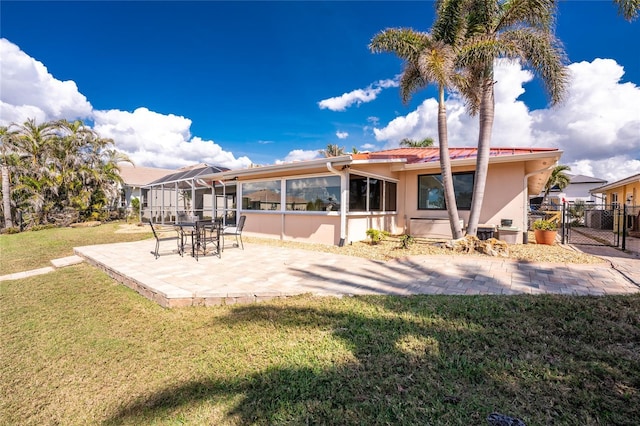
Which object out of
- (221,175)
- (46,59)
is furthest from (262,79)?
(46,59)

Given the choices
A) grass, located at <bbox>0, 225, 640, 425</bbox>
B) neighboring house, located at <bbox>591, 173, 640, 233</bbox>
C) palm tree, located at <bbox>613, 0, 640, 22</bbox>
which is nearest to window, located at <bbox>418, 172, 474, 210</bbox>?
palm tree, located at <bbox>613, 0, 640, 22</bbox>

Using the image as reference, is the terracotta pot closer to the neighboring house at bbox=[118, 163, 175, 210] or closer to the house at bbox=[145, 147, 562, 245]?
the house at bbox=[145, 147, 562, 245]

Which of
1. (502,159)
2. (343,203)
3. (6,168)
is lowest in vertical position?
(343,203)

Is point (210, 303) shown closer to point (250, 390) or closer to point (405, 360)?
point (250, 390)

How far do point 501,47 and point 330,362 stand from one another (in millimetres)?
8771

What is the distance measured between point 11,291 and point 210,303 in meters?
4.36

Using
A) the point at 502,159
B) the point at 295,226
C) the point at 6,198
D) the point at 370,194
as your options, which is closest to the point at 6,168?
the point at 6,198

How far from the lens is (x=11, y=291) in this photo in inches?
205

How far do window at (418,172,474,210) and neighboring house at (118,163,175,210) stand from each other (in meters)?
22.0

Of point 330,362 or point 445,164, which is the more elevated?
point 445,164

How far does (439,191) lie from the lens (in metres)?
11.1

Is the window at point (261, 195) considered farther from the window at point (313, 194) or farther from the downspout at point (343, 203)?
the downspout at point (343, 203)

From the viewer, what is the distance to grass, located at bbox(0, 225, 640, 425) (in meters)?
2.06

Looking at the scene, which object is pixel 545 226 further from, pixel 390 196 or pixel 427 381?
pixel 427 381
